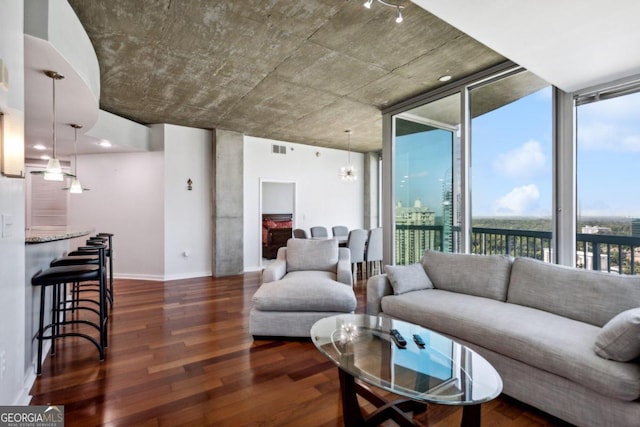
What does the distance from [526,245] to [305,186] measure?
4.61m

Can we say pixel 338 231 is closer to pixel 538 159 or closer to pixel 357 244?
pixel 357 244

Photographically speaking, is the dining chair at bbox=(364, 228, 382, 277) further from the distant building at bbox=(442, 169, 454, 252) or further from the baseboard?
the baseboard

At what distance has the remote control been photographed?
1.79 metres

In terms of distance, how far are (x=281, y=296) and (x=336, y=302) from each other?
528mm

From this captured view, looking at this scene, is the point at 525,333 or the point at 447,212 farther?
the point at 447,212

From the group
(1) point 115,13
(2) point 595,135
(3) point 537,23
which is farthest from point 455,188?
(1) point 115,13

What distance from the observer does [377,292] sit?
2861 mm

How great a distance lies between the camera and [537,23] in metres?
1.95

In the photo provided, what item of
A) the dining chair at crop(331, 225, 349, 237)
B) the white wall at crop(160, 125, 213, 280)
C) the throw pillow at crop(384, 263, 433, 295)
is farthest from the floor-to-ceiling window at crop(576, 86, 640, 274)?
the white wall at crop(160, 125, 213, 280)

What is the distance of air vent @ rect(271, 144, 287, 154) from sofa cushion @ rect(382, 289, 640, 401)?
469 cm

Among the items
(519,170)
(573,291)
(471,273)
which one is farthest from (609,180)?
(471,273)

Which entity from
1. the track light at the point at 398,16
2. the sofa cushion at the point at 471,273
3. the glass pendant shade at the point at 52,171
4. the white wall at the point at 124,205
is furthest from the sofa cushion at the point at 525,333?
the white wall at the point at 124,205

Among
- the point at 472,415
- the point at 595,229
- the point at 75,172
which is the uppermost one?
the point at 75,172

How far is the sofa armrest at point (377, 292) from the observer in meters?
2.86
